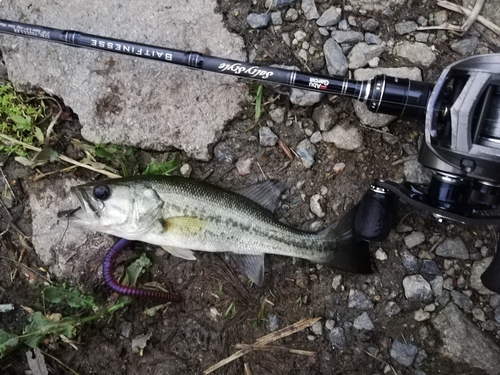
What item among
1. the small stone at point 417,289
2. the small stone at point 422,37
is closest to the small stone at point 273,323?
the small stone at point 417,289

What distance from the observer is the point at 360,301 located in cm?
350

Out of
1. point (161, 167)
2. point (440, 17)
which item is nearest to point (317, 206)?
point (161, 167)

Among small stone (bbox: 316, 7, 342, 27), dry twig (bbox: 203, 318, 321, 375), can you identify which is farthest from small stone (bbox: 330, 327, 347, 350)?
small stone (bbox: 316, 7, 342, 27)

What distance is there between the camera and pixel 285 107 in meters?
3.56

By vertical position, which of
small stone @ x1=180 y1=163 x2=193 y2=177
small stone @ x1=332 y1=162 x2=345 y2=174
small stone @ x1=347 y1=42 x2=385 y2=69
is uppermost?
small stone @ x1=347 y1=42 x2=385 y2=69

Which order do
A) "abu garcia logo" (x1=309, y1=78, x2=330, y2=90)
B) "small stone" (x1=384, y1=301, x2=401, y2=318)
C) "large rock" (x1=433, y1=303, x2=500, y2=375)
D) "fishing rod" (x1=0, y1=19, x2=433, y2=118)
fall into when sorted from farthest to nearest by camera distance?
"small stone" (x1=384, y1=301, x2=401, y2=318)
"large rock" (x1=433, y1=303, x2=500, y2=375)
"abu garcia logo" (x1=309, y1=78, x2=330, y2=90)
"fishing rod" (x1=0, y1=19, x2=433, y2=118)

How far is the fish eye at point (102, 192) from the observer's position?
10.3ft

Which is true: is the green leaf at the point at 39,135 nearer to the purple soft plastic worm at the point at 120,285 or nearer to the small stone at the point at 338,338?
the purple soft plastic worm at the point at 120,285

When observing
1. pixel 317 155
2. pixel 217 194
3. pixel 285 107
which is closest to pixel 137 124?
pixel 217 194

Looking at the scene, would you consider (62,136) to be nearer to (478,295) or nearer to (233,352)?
(233,352)

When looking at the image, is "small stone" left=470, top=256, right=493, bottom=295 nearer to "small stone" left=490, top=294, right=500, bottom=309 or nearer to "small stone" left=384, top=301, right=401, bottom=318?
"small stone" left=490, top=294, right=500, bottom=309

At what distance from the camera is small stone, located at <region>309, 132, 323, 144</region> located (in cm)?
355

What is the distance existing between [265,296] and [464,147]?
5.75 feet

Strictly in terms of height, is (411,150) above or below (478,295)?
above
